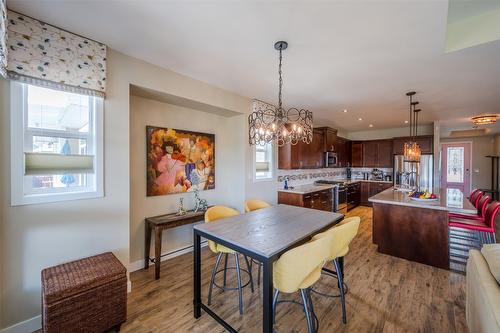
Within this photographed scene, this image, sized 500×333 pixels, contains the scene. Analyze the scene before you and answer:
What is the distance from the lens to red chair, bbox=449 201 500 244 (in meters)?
2.73

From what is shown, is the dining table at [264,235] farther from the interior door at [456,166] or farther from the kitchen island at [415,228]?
the interior door at [456,166]

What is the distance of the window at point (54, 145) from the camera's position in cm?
179

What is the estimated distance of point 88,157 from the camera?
2.15 m

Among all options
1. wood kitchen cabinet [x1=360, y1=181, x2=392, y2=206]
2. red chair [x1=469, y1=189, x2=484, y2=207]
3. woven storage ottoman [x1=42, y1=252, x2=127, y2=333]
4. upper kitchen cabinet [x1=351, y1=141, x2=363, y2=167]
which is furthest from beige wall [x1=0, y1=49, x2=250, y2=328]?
upper kitchen cabinet [x1=351, y1=141, x2=363, y2=167]

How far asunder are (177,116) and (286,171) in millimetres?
2799

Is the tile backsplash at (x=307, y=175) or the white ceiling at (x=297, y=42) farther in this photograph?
the tile backsplash at (x=307, y=175)

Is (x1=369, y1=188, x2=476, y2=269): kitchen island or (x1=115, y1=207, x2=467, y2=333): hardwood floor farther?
(x1=369, y1=188, x2=476, y2=269): kitchen island

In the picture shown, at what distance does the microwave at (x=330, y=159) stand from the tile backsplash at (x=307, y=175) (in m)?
0.46

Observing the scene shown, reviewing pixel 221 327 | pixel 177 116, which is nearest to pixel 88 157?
pixel 177 116

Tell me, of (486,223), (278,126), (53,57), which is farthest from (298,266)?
(486,223)

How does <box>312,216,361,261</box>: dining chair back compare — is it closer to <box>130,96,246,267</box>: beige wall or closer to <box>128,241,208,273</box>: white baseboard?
<box>130,96,246,267</box>: beige wall

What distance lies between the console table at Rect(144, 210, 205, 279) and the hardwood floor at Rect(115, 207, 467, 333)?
0.72 ft

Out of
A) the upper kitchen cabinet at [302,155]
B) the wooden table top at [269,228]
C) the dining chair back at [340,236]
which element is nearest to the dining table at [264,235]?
the wooden table top at [269,228]

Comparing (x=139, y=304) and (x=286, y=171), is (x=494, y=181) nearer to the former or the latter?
(x=286, y=171)
